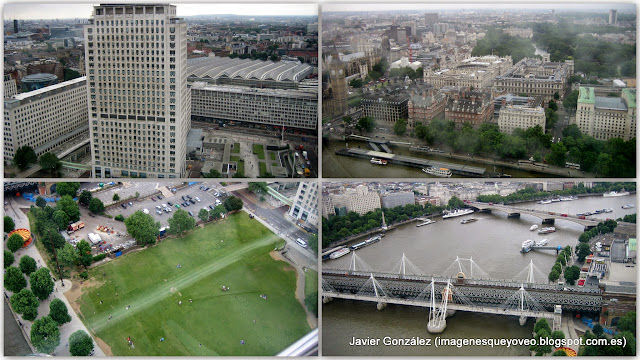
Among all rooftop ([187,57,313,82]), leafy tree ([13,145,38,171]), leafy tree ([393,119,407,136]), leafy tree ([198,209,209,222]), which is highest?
rooftop ([187,57,313,82])

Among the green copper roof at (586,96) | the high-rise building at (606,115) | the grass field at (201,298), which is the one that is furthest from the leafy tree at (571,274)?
the grass field at (201,298)

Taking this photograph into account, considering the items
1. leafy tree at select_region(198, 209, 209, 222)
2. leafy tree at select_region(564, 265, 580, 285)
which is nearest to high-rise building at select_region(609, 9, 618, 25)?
leafy tree at select_region(564, 265, 580, 285)

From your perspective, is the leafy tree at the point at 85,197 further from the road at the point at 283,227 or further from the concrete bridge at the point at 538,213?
the concrete bridge at the point at 538,213

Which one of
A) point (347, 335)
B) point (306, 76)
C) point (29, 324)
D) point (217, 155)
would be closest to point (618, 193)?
point (347, 335)

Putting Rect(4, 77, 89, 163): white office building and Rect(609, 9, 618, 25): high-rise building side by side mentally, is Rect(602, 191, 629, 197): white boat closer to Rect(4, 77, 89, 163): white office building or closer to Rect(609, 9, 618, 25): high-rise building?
Rect(609, 9, 618, 25): high-rise building

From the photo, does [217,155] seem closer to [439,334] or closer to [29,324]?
[29,324]
